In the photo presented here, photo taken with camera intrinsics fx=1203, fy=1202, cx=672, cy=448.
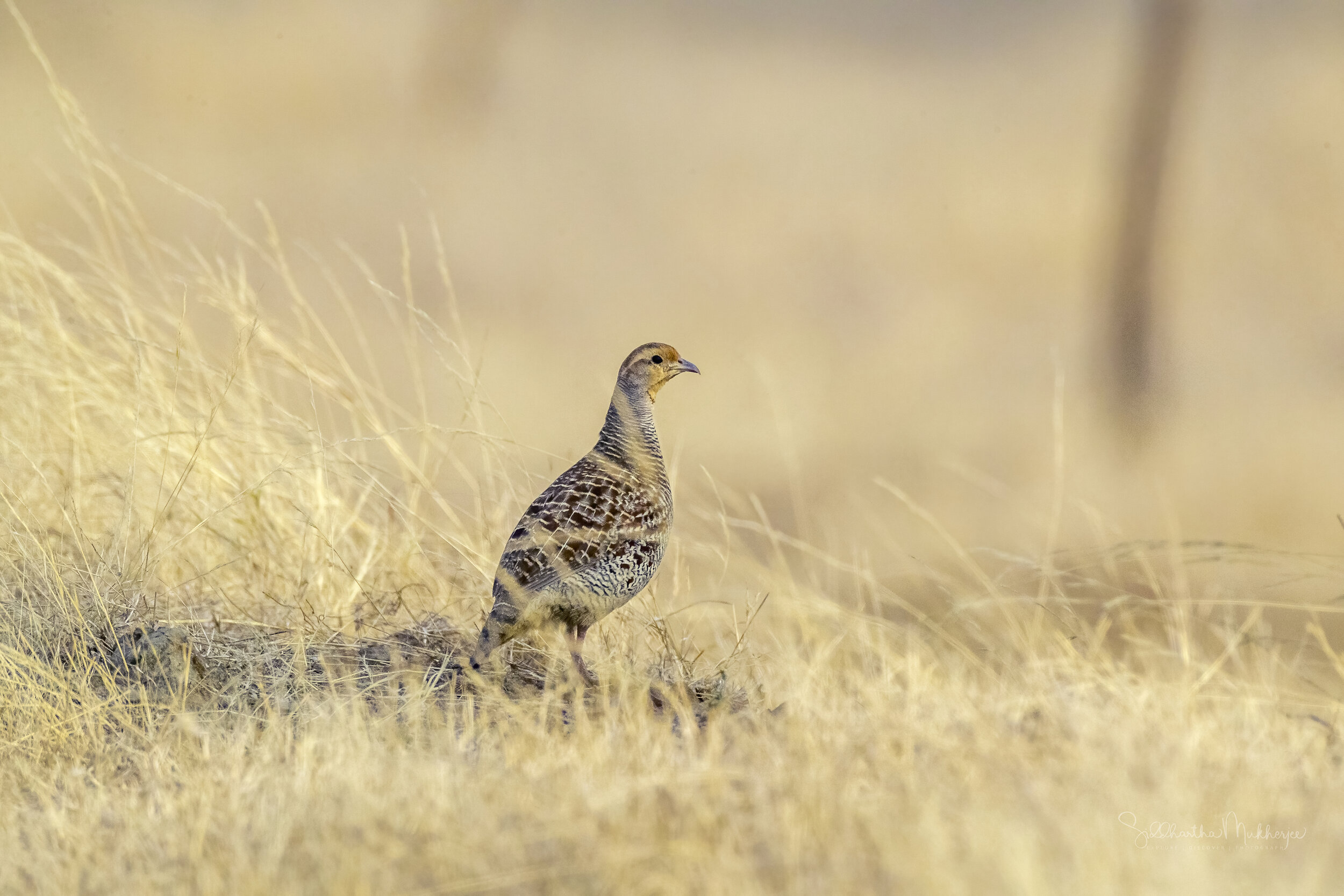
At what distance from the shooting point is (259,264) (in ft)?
37.7

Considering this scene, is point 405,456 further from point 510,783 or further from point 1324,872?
point 1324,872

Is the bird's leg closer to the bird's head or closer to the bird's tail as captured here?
the bird's tail

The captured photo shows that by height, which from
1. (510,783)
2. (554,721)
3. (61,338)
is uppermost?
(61,338)

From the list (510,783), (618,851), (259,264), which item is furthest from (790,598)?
(259,264)

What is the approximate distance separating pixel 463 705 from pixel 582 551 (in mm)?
523

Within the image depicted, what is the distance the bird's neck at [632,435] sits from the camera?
371cm

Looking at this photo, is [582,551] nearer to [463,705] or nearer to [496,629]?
[496,629]

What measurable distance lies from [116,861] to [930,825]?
4.82 ft

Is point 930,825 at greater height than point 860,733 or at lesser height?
greater

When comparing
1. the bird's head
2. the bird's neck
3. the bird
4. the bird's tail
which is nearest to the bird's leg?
Answer: the bird

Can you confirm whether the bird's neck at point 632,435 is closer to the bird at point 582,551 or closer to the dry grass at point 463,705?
the bird at point 582,551

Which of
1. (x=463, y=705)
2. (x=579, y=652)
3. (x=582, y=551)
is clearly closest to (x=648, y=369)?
(x=582, y=551)

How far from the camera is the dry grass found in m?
2.04

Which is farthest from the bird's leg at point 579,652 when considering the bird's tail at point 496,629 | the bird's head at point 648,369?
the bird's head at point 648,369
